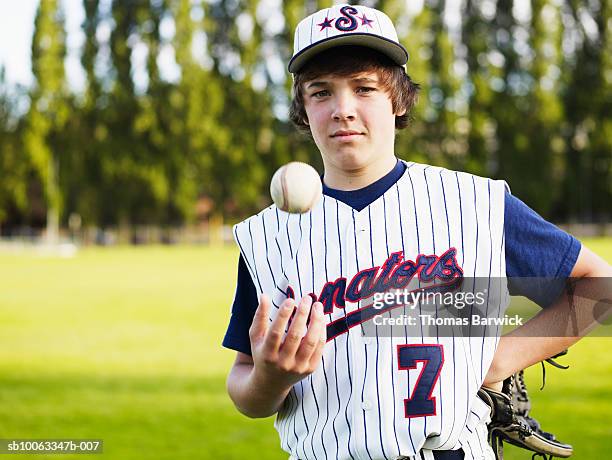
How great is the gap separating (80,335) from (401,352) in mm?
8956

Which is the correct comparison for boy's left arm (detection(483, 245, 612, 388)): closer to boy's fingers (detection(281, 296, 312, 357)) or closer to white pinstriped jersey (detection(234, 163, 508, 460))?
white pinstriped jersey (detection(234, 163, 508, 460))

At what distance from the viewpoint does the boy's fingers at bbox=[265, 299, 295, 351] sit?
1341 mm

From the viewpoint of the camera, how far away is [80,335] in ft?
32.5

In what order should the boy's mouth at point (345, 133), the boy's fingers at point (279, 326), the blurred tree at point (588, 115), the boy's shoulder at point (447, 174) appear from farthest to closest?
the blurred tree at point (588, 115) → the boy's shoulder at point (447, 174) → the boy's mouth at point (345, 133) → the boy's fingers at point (279, 326)

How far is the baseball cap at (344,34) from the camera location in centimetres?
173

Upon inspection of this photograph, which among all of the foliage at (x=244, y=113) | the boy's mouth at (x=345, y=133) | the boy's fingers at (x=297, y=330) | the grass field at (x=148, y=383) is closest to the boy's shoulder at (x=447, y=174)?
the boy's mouth at (x=345, y=133)

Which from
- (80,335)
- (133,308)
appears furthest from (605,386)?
(133,308)

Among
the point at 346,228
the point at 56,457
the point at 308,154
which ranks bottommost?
the point at 56,457

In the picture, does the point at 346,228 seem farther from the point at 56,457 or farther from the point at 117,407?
the point at 117,407

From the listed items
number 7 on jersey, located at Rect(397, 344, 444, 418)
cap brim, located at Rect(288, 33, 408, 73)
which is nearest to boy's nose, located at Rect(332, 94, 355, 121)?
cap brim, located at Rect(288, 33, 408, 73)

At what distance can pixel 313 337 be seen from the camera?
137cm

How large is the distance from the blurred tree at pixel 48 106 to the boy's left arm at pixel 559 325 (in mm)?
36720

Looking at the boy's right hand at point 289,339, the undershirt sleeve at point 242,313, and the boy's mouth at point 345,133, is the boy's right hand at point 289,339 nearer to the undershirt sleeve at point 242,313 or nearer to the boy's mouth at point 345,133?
the undershirt sleeve at point 242,313

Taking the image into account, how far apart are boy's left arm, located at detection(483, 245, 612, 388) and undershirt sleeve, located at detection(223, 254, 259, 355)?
599 millimetres
